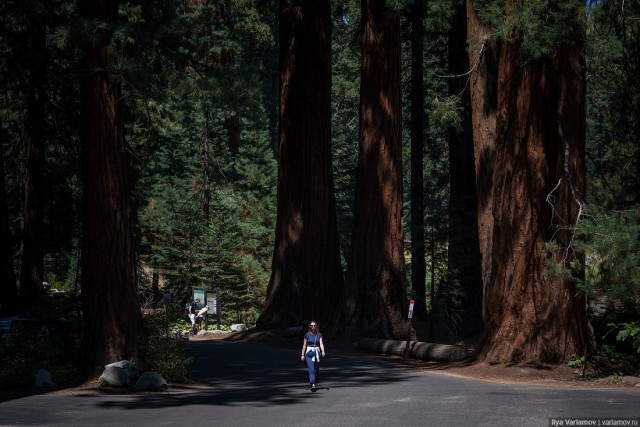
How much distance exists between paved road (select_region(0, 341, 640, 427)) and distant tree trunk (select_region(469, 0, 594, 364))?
182 centimetres

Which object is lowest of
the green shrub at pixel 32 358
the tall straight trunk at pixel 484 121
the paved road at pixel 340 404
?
the paved road at pixel 340 404

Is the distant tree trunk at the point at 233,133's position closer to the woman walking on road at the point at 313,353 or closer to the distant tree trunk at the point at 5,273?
the distant tree trunk at the point at 5,273

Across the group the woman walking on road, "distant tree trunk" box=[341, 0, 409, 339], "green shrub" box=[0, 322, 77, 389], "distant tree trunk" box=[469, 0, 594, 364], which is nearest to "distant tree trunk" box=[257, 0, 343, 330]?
"distant tree trunk" box=[341, 0, 409, 339]

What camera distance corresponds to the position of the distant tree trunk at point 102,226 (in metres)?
18.7

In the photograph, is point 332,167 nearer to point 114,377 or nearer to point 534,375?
point 534,375

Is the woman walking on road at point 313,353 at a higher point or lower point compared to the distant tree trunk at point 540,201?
lower

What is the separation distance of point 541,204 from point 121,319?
855 cm

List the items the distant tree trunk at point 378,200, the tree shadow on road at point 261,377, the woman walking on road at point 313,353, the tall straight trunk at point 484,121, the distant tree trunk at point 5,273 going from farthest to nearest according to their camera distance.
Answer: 1. the distant tree trunk at point 5,273
2. the distant tree trunk at point 378,200
3. the tall straight trunk at point 484,121
4. the woman walking on road at point 313,353
5. the tree shadow on road at point 261,377

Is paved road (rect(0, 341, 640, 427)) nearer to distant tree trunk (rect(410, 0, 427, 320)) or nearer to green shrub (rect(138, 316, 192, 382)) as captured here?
green shrub (rect(138, 316, 192, 382))

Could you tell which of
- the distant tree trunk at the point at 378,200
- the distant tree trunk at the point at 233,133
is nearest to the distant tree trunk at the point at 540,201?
the distant tree trunk at the point at 378,200

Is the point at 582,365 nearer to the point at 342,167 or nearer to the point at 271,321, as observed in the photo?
the point at 271,321

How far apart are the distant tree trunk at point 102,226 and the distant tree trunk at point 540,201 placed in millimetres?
7621

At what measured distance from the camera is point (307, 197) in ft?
103

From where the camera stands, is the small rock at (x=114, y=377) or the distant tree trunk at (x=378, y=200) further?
the distant tree trunk at (x=378, y=200)
